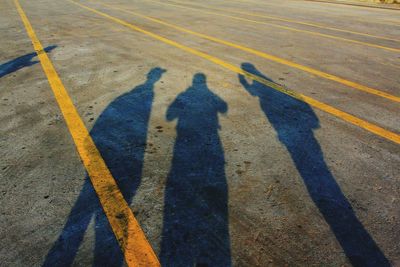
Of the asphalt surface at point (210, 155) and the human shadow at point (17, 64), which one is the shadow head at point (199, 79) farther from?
the human shadow at point (17, 64)

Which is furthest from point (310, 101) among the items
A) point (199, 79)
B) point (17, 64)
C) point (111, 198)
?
point (17, 64)

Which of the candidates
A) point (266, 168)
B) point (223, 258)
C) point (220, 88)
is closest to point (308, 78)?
point (220, 88)

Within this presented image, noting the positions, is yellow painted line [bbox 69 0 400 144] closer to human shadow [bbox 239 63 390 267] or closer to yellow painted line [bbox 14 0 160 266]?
human shadow [bbox 239 63 390 267]

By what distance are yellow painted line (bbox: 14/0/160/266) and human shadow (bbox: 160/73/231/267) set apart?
0.15 m

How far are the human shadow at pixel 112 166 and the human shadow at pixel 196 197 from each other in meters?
0.33

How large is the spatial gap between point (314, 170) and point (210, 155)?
38.7 inches

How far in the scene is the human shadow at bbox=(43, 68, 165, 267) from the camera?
2102 mm

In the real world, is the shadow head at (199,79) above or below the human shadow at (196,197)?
below

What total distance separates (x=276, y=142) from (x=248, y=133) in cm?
34

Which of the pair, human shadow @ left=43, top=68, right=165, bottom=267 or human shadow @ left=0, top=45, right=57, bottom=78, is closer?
human shadow @ left=43, top=68, right=165, bottom=267

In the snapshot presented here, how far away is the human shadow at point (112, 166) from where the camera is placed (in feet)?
6.89

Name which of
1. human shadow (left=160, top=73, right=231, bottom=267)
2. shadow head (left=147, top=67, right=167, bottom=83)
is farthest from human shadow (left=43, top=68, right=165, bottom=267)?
human shadow (left=160, top=73, right=231, bottom=267)

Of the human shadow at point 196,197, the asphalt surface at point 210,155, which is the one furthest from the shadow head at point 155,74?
the human shadow at point 196,197

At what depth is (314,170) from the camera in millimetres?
2965
